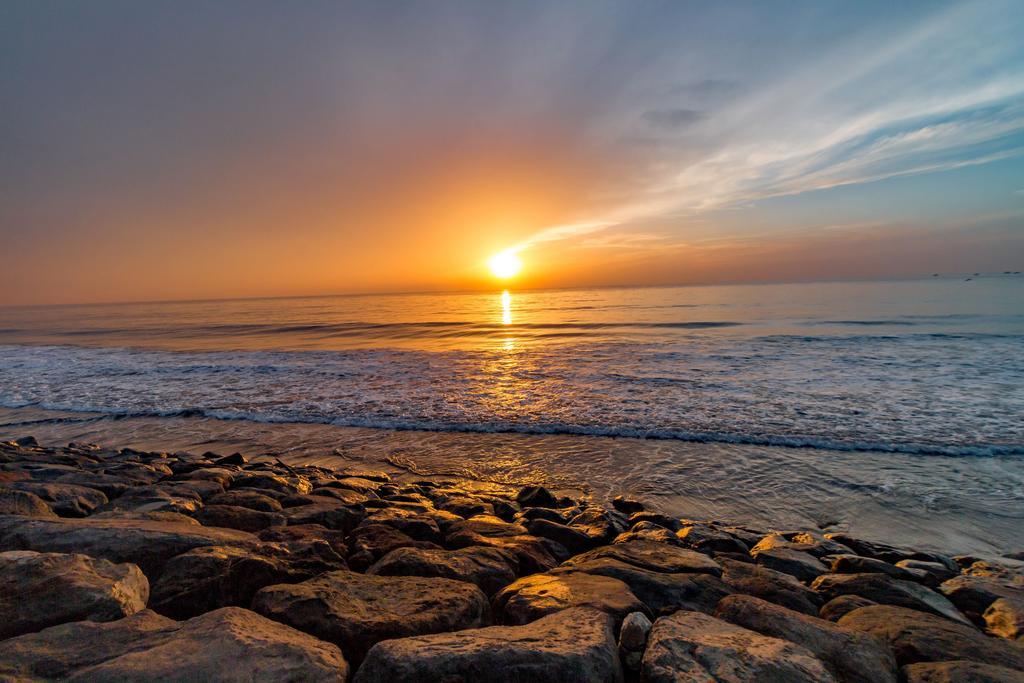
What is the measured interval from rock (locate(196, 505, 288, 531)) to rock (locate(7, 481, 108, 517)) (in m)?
0.99

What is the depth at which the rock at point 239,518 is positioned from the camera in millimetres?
4094

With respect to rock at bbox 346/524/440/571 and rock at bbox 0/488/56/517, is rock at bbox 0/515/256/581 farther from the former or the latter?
rock at bbox 346/524/440/571

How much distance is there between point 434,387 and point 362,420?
3.34 metres

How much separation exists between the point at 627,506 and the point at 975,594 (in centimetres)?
296

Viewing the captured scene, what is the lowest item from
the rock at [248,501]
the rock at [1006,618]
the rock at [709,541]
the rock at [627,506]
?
the rock at [627,506]

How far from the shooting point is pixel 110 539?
303cm

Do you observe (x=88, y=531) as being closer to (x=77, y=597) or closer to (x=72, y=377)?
(x=77, y=597)

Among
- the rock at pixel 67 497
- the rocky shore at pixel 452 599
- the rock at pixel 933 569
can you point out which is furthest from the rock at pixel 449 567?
the rock at pixel 933 569

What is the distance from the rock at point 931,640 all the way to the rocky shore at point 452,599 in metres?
0.01

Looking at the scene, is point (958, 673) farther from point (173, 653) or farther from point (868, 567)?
point (173, 653)

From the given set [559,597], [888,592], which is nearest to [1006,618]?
[888,592]

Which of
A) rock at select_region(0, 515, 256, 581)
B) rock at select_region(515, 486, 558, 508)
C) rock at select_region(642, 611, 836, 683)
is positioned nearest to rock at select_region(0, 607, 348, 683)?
rock at select_region(0, 515, 256, 581)

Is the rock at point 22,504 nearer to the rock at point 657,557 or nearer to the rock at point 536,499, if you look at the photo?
the rock at point 657,557

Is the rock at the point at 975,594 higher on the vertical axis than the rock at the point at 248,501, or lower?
lower
